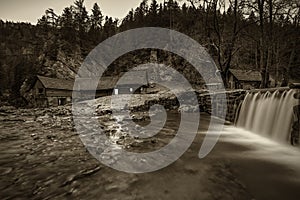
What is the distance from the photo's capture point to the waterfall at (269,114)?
777cm

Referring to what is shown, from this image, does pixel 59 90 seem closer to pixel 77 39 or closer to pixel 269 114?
pixel 77 39

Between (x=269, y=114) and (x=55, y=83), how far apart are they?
3841 centimetres

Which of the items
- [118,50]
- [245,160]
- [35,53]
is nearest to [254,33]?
[245,160]

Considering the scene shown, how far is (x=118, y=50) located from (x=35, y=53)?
21146mm

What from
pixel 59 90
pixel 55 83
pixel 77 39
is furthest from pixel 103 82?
pixel 77 39

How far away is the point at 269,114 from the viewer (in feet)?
30.0

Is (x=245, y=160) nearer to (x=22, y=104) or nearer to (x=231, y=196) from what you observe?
(x=231, y=196)

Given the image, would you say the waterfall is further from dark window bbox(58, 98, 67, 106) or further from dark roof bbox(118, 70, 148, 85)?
dark window bbox(58, 98, 67, 106)

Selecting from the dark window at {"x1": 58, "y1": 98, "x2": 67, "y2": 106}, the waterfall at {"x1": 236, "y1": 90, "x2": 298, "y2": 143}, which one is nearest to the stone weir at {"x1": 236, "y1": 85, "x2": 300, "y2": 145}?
the waterfall at {"x1": 236, "y1": 90, "x2": 298, "y2": 143}

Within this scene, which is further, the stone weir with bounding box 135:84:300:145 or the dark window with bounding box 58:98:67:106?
the dark window with bounding box 58:98:67:106

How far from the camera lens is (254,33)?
2181cm

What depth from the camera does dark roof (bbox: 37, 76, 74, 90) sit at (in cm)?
3746

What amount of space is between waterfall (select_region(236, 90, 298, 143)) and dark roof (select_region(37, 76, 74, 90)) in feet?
115

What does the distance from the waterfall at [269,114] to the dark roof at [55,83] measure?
35.1 m
